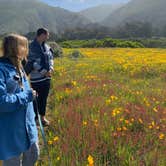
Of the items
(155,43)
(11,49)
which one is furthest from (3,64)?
(155,43)

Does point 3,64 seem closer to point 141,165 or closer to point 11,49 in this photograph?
point 11,49

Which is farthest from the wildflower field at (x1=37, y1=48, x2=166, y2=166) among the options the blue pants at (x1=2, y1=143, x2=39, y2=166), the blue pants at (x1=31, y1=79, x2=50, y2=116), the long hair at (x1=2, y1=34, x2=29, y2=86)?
the long hair at (x1=2, y1=34, x2=29, y2=86)

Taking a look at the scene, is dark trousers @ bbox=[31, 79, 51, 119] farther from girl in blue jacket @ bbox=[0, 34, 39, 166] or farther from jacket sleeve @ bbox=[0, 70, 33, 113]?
jacket sleeve @ bbox=[0, 70, 33, 113]

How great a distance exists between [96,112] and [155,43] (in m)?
41.3

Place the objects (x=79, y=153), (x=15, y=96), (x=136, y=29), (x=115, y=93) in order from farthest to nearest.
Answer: (x=136, y=29)
(x=115, y=93)
(x=79, y=153)
(x=15, y=96)

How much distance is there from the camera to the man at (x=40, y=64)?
20.1 ft

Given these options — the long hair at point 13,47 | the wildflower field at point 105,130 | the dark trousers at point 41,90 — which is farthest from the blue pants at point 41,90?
the long hair at point 13,47

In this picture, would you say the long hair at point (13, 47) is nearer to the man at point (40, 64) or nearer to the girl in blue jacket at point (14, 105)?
the girl in blue jacket at point (14, 105)

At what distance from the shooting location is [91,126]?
5.50 meters

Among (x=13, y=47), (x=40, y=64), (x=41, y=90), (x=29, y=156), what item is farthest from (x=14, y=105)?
(x=41, y=90)

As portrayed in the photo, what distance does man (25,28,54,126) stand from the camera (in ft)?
20.1

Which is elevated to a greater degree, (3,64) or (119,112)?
(3,64)

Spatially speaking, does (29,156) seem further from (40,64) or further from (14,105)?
(40,64)

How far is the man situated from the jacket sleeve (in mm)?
2713
